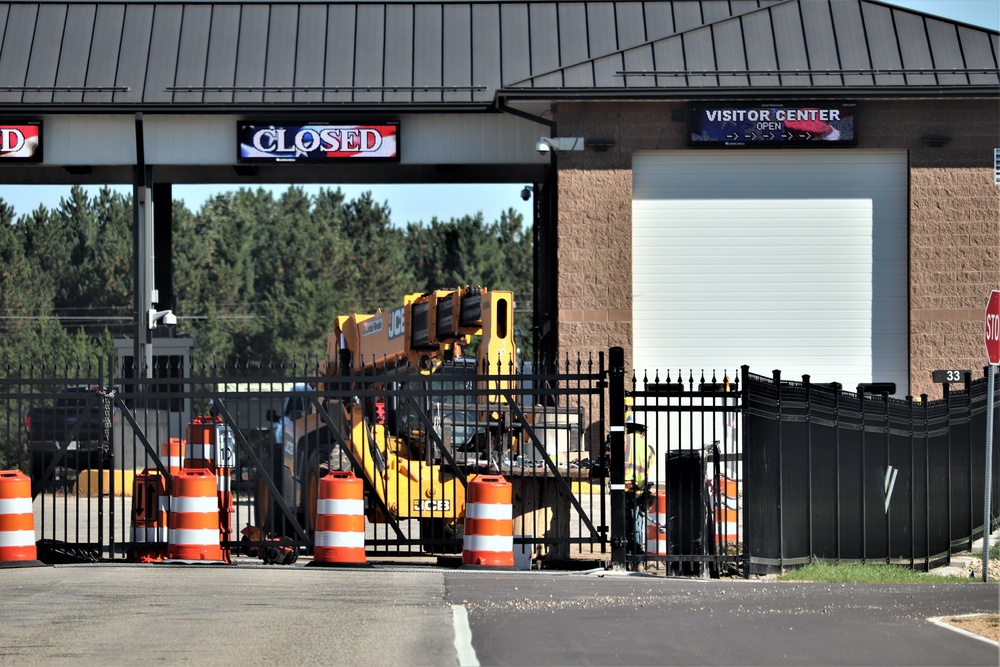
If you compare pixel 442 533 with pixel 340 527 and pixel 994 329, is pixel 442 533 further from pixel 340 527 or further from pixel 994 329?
pixel 994 329

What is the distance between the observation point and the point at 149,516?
15922 mm

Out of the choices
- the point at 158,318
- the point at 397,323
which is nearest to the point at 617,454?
the point at 397,323

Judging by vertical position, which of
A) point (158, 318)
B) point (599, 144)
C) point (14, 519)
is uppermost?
point (599, 144)

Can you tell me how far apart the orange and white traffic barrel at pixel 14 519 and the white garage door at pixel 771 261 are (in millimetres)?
14699

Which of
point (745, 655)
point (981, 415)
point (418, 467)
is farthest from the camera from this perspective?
point (981, 415)

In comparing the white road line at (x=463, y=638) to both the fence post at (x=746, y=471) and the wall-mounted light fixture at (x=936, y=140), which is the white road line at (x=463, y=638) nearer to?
the fence post at (x=746, y=471)

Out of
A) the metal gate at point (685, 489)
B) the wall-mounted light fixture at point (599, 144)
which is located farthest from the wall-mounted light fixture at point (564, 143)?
the metal gate at point (685, 489)

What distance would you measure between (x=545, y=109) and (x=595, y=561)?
1342 centimetres

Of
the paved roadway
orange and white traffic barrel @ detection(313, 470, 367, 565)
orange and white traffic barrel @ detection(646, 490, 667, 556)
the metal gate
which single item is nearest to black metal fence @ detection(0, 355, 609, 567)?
the metal gate

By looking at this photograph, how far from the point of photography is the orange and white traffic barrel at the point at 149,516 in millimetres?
15414

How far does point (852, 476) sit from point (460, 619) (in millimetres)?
6362

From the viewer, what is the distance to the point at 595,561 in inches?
624

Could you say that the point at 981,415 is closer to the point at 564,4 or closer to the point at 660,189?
the point at 660,189

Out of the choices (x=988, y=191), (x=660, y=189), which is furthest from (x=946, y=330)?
(x=660, y=189)
